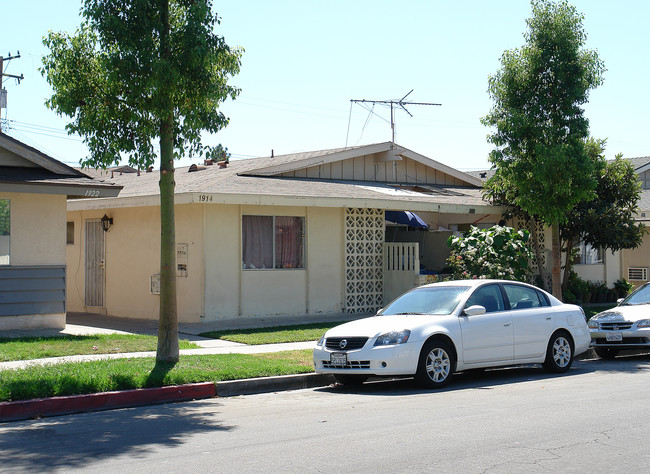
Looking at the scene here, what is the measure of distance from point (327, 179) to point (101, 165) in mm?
11255

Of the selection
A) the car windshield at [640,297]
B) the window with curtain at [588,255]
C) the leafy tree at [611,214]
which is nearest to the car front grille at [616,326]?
the car windshield at [640,297]

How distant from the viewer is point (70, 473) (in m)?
6.37

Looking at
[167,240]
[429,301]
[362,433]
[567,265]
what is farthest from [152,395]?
[567,265]

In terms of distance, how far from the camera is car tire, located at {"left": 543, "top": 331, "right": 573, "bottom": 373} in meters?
12.4

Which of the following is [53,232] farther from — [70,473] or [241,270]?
[70,473]

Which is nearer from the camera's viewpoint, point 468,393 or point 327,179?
point 468,393

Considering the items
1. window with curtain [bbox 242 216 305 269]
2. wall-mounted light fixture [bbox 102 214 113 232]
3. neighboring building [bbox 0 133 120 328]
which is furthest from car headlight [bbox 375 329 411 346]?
wall-mounted light fixture [bbox 102 214 113 232]

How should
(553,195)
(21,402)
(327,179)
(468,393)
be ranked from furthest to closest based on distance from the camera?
(327,179)
(553,195)
(468,393)
(21,402)

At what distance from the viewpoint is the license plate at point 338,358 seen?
1086cm

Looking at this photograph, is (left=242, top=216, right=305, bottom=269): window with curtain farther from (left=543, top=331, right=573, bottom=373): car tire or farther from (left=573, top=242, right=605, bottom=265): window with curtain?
(left=573, top=242, right=605, bottom=265): window with curtain

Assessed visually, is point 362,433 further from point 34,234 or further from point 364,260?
point 364,260

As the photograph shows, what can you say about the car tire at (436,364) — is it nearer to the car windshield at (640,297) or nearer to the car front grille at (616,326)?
the car front grille at (616,326)

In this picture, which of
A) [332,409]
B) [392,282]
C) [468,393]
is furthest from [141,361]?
[392,282]

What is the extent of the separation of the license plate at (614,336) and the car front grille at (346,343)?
5.58m
